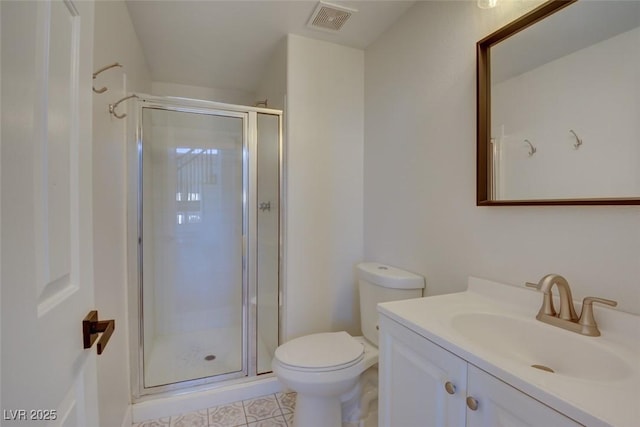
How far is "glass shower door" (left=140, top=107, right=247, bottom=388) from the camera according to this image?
194 cm

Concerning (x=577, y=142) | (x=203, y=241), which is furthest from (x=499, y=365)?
(x=203, y=241)

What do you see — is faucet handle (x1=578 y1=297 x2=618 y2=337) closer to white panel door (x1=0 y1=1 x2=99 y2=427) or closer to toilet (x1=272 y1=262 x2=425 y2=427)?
toilet (x1=272 y1=262 x2=425 y2=427)

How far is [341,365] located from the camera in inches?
53.3

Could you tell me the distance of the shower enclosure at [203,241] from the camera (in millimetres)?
1832

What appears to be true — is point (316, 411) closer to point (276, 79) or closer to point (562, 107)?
point (562, 107)

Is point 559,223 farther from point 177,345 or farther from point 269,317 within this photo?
point 177,345

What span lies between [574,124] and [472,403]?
903mm

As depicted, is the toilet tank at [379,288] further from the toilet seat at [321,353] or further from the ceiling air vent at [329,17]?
the ceiling air vent at [329,17]

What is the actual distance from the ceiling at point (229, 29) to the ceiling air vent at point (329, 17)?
3cm

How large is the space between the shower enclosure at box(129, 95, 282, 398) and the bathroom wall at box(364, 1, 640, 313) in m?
0.74

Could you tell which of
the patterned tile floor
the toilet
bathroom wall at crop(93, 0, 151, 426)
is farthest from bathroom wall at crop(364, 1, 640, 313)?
bathroom wall at crop(93, 0, 151, 426)

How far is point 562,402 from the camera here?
539mm

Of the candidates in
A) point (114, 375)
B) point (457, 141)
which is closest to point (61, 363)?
point (114, 375)

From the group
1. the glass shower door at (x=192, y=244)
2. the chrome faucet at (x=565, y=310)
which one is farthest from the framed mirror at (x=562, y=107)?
the glass shower door at (x=192, y=244)
